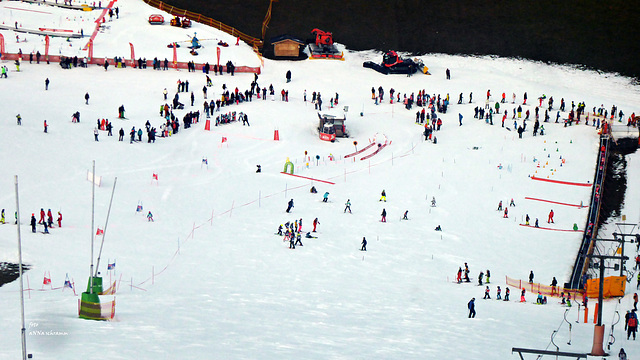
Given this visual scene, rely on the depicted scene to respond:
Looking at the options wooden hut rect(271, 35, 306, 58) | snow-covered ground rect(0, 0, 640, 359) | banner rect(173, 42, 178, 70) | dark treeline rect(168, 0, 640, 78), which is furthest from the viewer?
wooden hut rect(271, 35, 306, 58)

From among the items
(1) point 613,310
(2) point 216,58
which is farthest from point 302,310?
(2) point 216,58

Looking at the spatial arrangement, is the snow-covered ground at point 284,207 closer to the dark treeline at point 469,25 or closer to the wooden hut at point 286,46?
the wooden hut at point 286,46

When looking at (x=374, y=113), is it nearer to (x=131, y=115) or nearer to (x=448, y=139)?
(x=448, y=139)

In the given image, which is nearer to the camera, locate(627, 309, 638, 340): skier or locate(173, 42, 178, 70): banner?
locate(627, 309, 638, 340): skier

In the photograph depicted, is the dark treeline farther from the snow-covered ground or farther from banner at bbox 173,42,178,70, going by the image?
banner at bbox 173,42,178,70

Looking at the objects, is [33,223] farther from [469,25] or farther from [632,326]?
[469,25]

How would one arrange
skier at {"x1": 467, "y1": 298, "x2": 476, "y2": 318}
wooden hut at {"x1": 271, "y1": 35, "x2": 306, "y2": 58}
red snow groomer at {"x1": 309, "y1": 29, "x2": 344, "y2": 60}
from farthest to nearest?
1. red snow groomer at {"x1": 309, "y1": 29, "x2": 344, "y2": 60}
2. wooden hut at {"x1": 271, "y1": 35, "x2": 306, "y2": 58}
3. skier at {"x1": 467, "y1": 298, "x2": 476, "y2": 318}

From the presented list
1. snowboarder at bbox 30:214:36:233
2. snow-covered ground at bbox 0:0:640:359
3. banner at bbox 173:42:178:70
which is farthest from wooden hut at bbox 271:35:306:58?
snowboarder at bbox 30:214:36:233

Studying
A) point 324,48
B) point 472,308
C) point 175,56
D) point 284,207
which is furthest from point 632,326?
point 175,56
